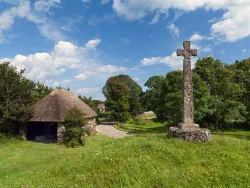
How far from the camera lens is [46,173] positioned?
687 cm

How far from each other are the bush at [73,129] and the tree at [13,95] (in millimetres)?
5179

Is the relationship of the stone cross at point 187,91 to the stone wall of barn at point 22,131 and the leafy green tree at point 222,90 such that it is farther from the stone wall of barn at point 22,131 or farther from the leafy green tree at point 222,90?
the stone wall of barn at point 22,131

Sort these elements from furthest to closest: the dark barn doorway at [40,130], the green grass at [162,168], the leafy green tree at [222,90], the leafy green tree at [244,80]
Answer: the leafy green tree at [244,80] < the dark barn doorway at [40,130] < the leafy green tree at [222,90] < the green grass at [162,168]

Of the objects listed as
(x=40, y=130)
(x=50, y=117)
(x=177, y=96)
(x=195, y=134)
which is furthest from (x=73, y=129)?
(x=195, y=134)

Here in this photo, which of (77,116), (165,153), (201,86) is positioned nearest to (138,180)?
(165,153)

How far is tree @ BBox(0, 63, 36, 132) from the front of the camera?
18.4m

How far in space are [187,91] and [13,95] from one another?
1935cm

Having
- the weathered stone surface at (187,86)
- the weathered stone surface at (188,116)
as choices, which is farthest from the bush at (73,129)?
the weathered stone surface at (187,86)

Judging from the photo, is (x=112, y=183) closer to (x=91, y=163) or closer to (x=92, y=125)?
(x=91, y=163)

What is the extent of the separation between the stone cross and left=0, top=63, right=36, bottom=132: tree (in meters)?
17.9

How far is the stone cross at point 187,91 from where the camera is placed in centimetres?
869

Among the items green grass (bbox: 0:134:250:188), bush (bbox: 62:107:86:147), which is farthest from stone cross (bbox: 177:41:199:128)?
bush (bbox: 62:107:86:147)

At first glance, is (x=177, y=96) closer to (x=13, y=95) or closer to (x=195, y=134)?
(x=195, y=134)

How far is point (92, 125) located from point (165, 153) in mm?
20266
